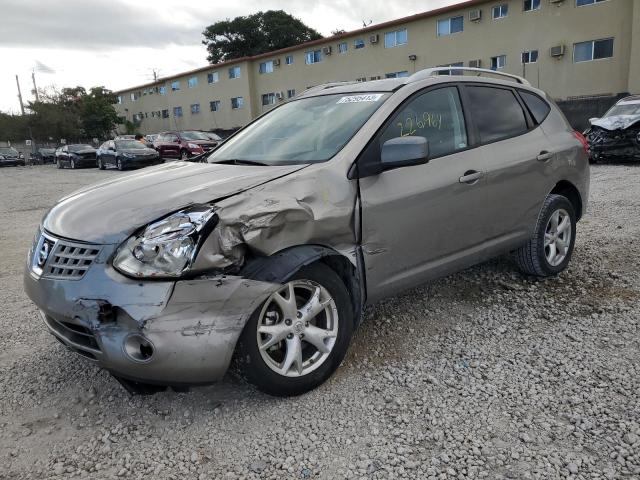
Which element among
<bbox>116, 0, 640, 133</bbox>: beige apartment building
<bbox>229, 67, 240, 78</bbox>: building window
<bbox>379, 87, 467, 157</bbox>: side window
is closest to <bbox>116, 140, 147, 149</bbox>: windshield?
<bbox>116, 0, 640, 133</bbox>: beige apartment building

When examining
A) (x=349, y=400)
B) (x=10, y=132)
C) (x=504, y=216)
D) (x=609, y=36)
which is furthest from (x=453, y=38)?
(x=10, y=132)

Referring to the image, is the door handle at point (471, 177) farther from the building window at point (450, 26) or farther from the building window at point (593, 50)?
the building window at point (450, 26)

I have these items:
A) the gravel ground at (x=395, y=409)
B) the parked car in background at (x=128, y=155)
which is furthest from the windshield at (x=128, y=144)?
the gravel ground at (x=395, y=409)

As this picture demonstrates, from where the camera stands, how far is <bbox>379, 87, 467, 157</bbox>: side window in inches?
130

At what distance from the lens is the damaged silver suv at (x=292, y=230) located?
232cm

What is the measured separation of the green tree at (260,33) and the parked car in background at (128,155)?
3274 centimetres

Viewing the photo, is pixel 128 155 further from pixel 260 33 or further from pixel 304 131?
pixel 260 33

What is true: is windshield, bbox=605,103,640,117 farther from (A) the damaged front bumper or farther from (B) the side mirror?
(A) the damaged front bumper

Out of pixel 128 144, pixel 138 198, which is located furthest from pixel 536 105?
pixel 128 144

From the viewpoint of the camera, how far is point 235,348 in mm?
2445

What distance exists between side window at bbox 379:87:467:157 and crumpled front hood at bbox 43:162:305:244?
843 mm

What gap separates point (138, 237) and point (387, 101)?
1.82 m

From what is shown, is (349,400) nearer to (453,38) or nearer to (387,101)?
(387,101)

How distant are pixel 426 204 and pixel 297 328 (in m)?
1.22
